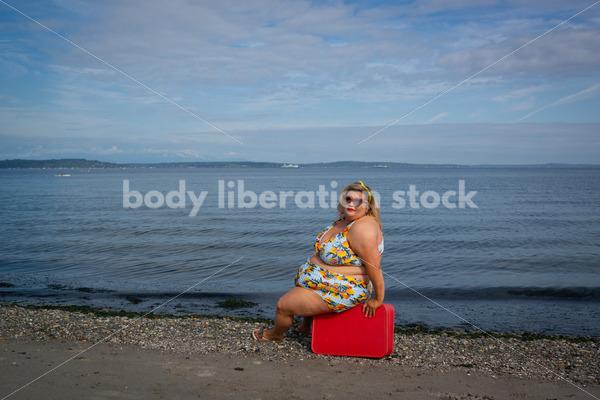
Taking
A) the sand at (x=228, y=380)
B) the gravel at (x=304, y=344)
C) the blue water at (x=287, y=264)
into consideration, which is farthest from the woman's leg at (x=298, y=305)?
the blue water at (x=287, y=264)

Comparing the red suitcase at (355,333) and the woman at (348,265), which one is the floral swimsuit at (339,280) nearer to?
the woman at (348,265)

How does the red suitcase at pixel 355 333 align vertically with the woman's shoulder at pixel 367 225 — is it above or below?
below

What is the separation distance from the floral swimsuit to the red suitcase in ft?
0.56

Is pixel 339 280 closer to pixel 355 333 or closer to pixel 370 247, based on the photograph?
pixel 370 247

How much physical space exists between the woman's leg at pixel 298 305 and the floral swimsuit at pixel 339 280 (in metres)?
0.09

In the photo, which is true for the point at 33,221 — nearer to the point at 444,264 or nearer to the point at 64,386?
the point at 444,264

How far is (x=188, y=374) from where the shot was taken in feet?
15.8

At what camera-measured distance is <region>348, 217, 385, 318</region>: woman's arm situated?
4996 millimetres

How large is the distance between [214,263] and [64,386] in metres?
9.01

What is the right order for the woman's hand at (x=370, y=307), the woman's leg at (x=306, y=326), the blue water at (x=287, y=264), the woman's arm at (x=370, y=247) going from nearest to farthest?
the woman's arm at (x=370, y=247)
the woman's hand at (x=370, y=307)
the woman's leg at (x=306, y=326)
the blue water at (x=287, y=264)

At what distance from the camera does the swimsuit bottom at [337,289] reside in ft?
17.1

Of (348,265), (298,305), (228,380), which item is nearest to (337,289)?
(348,265)

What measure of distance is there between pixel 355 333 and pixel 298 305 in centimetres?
74

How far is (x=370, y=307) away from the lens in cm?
519
